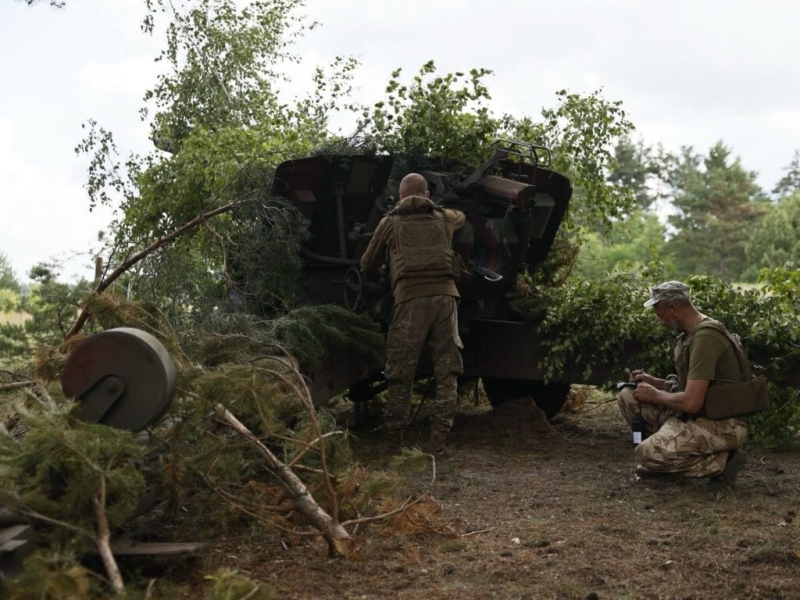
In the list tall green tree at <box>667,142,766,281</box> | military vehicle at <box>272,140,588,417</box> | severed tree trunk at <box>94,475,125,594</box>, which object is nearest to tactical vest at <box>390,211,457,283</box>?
military vehicle at <box>272,140,588,417</box>

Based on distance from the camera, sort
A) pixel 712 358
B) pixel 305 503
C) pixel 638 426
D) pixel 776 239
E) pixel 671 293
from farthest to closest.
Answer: pixel 776 239
pixel 638 426
pixel 671 293
pixel 712 358
pixel 305 503

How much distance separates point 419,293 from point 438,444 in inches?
42.8

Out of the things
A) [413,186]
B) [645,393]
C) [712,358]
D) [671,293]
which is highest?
[413,186]

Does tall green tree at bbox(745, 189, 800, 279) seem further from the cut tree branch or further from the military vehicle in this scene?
the cut tree branch

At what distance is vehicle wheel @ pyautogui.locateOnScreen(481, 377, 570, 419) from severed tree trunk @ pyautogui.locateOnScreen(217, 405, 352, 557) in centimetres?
497

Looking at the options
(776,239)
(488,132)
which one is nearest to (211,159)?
(488,132)

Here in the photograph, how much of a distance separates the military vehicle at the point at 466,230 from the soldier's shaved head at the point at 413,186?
23.6 inches

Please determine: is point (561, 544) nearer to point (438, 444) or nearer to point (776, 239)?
point (438, 444)

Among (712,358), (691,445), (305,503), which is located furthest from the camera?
(691,445)

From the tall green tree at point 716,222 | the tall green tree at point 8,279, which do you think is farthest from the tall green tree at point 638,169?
the tall green tree at point 8,279

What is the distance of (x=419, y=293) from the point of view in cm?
834

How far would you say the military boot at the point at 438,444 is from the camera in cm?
837

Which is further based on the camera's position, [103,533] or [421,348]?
[421,348]

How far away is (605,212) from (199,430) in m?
7.17
